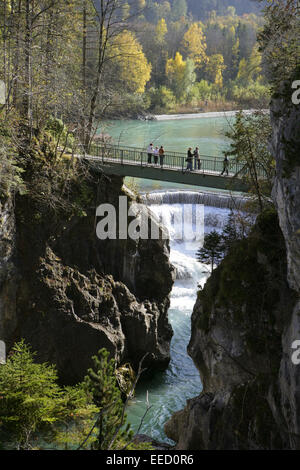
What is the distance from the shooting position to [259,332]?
1141 cm

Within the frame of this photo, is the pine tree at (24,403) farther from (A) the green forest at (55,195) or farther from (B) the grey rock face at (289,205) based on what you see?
(B) the grey rock face at (289,205)

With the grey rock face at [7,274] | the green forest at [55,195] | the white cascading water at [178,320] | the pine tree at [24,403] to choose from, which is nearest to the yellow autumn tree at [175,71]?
the white cascading water at [178,320]

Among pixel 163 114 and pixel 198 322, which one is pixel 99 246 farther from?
pixel 163 114

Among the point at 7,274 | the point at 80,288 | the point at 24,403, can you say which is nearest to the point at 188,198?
the point at 80,288

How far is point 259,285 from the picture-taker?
11789 mm

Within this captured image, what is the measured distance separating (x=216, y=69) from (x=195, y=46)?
655 centimetres

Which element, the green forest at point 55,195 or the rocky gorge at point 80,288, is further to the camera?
the rocky gorge at point 80,288

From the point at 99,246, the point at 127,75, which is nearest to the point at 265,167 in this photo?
the point at 99,246

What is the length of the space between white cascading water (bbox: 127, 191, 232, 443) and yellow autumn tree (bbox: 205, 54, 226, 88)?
174 feet

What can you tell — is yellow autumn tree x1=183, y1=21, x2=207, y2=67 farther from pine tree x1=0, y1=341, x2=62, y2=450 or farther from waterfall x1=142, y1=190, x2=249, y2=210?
pine tree x1=0, y1=341, x2=62, y2=450

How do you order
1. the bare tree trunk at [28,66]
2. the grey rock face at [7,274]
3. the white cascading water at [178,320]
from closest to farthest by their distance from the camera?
the grey rock face at [7,274]
the white cascading water at [178,320]
the bare tree trunk at [28,66]

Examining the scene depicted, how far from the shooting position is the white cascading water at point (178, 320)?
57.2ft

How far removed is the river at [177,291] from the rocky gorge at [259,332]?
2.75 metres

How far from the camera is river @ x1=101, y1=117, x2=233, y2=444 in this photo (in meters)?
17.6
